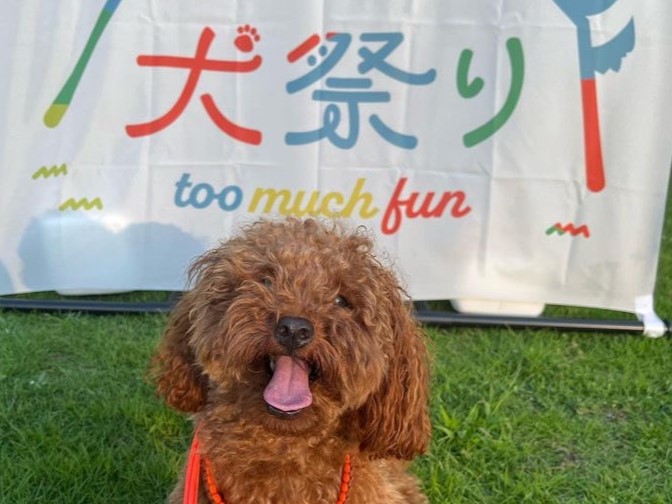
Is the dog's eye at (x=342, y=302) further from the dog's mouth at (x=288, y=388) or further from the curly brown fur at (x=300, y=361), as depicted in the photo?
the dog's mouth at (x=288, y=388)

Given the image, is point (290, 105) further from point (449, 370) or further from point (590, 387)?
point (590, 387)

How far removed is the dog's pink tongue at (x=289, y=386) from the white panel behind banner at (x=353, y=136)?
6.99 feet

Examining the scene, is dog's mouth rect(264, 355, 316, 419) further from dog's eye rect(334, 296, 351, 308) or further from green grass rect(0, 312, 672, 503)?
green grass rect(0, 312, 672, 503)

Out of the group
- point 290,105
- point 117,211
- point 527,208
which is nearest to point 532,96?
point 527,208

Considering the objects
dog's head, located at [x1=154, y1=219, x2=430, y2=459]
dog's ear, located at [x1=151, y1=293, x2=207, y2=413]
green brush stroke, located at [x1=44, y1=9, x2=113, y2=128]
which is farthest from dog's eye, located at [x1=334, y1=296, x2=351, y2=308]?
green brush stroke, located at [x1=44, y1=9, x2=113, y2=128]

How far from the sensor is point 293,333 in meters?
2.12

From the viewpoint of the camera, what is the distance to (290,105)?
4.07m

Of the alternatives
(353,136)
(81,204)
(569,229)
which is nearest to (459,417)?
(569,229)

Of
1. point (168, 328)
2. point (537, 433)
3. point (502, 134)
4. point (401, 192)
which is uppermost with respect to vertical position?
point (502, 134)

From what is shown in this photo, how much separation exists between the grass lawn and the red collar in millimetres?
834

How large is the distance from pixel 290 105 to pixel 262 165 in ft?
1.15

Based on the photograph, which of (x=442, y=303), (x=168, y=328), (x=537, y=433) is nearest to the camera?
(x=168, y=328)

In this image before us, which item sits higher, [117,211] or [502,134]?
[502,134]

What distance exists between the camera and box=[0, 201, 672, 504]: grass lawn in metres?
3.25
